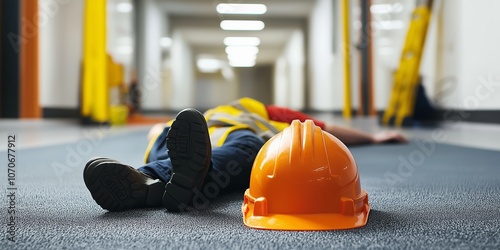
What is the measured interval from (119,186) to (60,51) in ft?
19.3

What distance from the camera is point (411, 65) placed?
5.54 metres

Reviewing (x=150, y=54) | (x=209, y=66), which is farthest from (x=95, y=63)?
(x=209, y=66)

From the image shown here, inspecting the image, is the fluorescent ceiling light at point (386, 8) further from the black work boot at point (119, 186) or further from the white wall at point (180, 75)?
the white wall at point (180, 75)

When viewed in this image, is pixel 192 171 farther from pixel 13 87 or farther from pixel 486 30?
pixel 13 87

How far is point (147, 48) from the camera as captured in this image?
12750mm

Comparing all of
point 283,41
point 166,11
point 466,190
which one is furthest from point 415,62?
point 283,41

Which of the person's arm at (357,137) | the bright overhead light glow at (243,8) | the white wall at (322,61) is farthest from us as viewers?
the bright overhead light glow at (243,8)

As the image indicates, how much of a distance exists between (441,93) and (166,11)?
34.5 ft

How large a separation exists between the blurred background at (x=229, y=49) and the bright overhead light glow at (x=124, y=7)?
2 centimetres

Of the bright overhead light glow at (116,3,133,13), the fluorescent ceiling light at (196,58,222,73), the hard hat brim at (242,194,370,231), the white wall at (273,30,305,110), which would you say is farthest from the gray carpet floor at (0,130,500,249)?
the fluorescent ceiling light at (196,58,222,73)

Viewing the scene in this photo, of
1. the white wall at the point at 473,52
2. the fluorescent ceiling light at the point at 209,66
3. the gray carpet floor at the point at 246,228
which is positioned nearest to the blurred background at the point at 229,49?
the white wall at the point at 473,52

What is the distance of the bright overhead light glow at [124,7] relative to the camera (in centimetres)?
938

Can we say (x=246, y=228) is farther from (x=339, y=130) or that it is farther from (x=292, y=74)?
(x=292, y=74)

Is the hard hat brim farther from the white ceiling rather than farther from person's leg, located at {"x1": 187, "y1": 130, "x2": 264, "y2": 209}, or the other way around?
the white ceiling
